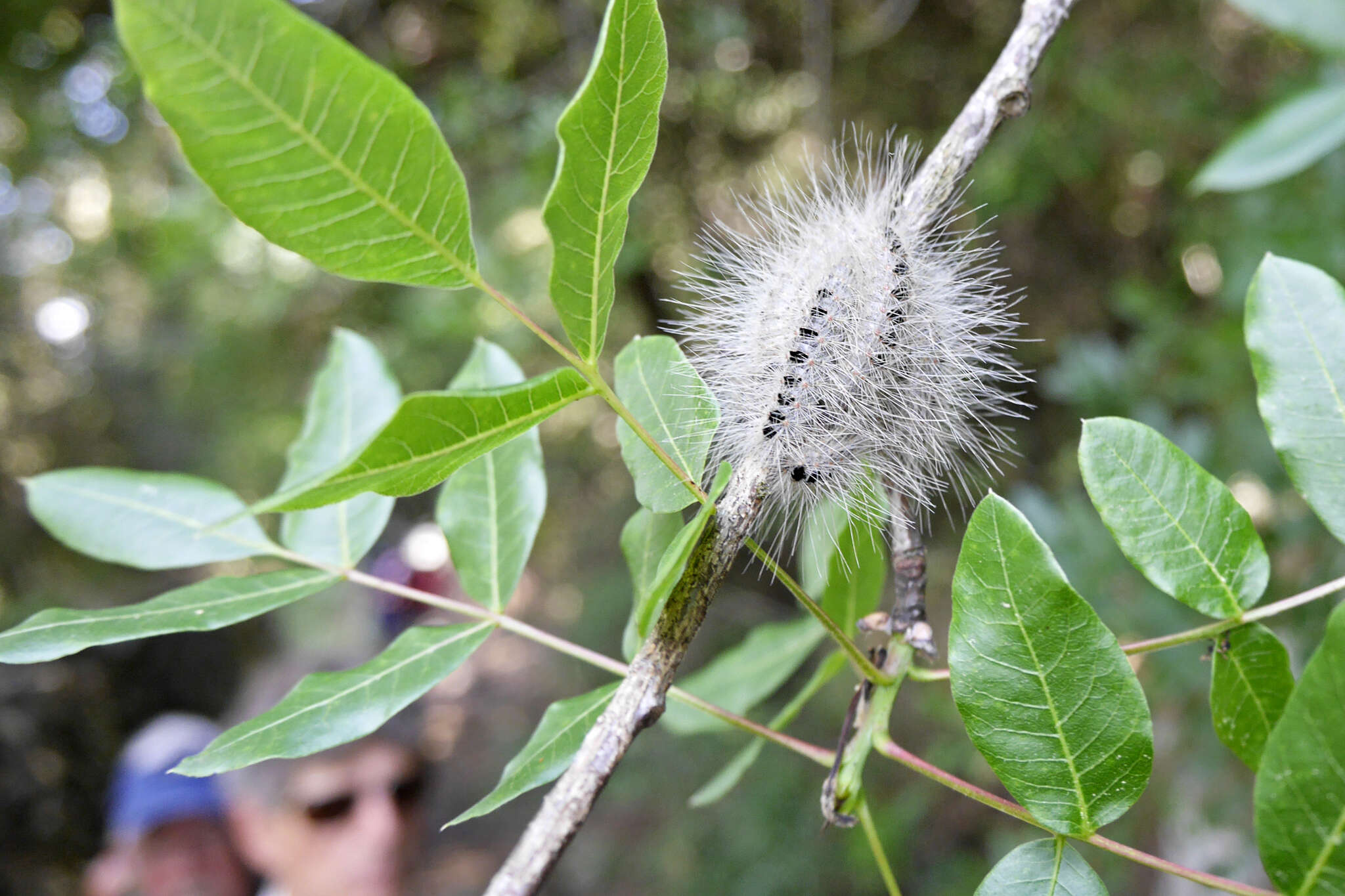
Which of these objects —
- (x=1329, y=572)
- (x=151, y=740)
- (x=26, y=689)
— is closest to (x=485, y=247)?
(x=151, y=740)

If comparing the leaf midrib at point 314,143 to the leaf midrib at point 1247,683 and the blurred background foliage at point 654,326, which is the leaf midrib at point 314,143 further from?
the blurred background foliage at point 654,326

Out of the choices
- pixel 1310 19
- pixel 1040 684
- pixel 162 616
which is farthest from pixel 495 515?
pixel 1310 19

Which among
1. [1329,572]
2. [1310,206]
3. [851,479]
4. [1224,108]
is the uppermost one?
[1224,108]

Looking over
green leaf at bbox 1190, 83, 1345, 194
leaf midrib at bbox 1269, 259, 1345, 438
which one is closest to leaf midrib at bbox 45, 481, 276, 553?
leaf midrib at bbox 1269, 259, 1345, 438

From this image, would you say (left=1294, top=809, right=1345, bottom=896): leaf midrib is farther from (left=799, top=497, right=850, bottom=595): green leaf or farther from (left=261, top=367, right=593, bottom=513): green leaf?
(left=261, top=367, right=593, bottom=513): green leaf

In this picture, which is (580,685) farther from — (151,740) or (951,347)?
(951,347)

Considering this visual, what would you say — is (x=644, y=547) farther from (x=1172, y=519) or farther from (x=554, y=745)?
(x=1172, y=519)
